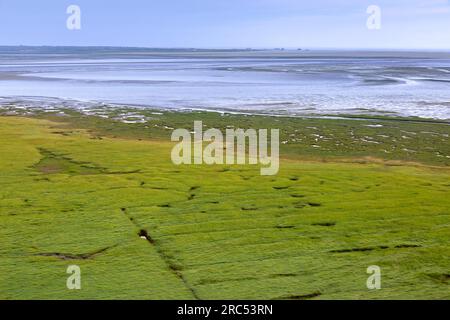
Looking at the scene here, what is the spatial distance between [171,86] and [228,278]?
73314mm

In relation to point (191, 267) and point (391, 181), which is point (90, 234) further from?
point (391, 181)

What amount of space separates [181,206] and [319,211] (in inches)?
225

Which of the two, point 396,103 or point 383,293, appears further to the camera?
point 396,103

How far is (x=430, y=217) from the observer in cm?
2262

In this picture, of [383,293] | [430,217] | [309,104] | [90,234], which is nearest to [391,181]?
[430,217]

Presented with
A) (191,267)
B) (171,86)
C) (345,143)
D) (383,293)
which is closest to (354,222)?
(383,293)

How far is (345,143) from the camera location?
40312 millimetres

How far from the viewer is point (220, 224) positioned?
2148 cm

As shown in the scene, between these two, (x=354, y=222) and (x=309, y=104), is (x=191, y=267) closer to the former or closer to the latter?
(x=354, y=222)

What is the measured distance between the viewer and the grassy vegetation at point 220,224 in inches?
654

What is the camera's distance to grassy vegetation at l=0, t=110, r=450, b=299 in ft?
54.5
